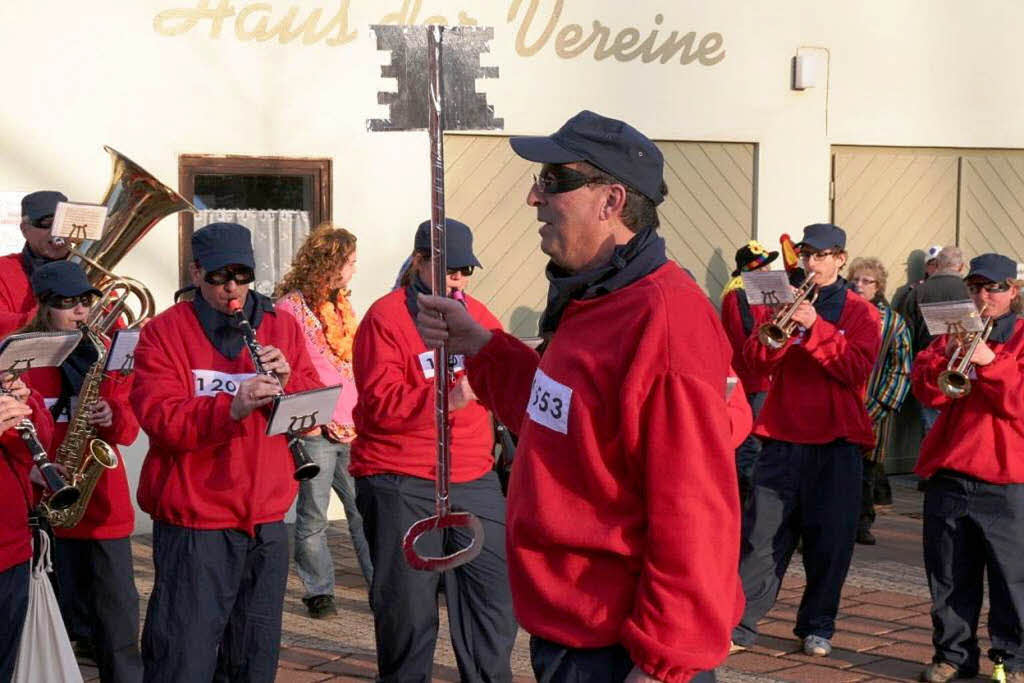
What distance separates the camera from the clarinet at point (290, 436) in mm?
5293

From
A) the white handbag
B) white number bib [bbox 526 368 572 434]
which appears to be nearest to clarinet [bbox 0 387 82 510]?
the white handbag

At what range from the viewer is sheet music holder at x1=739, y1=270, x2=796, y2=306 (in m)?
7.42

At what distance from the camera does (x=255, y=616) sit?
5.38 metres

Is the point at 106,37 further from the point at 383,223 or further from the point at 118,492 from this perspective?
the point at 118,492

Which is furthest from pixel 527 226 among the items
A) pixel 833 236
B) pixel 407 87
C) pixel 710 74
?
pixel 407 87

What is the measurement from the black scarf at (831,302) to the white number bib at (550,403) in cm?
441

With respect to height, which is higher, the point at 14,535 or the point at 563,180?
the point at 563,180

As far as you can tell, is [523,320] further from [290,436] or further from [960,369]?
[290,436]

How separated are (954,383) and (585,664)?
13.1 ft

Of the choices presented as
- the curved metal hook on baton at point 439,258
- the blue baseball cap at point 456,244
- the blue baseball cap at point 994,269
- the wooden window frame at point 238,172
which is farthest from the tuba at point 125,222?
the blue baseball cap at point 994,269

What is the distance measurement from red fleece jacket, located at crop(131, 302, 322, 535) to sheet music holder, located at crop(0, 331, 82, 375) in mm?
284

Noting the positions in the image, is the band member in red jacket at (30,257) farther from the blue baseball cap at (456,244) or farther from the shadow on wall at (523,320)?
the shadow on wall at (523,320)

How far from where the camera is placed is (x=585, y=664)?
3332 millimetres

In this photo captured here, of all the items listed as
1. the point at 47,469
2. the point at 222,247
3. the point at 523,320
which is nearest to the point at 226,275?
the point at 222,247
